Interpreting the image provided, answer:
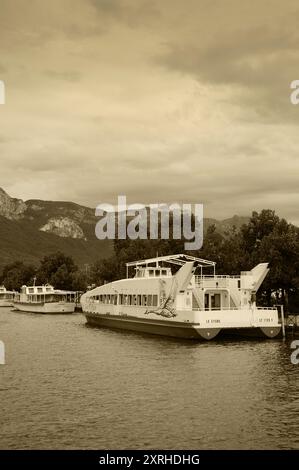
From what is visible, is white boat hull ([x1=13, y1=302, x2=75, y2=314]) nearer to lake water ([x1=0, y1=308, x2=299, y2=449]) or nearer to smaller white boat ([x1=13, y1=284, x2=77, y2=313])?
smaller white boat ([x1=13, y1=284, x2=77, y2=313])

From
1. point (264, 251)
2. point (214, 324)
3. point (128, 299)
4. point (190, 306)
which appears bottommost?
point (214, 324)

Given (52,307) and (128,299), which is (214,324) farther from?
(52,307)

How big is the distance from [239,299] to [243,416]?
135 ft

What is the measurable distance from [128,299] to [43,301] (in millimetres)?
60417

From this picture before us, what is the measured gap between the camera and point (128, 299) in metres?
84.7

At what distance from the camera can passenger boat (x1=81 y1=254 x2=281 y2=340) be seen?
2557 inches

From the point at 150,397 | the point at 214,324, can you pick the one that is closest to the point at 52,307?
the point at 214,324

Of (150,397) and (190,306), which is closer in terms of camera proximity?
(150,397)

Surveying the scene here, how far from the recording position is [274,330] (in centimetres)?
6694

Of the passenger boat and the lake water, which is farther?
the passenger boat

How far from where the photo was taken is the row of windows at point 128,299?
76.5 meters

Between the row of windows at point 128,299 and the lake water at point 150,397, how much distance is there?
47.8 ft

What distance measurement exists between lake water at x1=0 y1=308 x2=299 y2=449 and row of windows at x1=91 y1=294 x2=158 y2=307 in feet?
47.8

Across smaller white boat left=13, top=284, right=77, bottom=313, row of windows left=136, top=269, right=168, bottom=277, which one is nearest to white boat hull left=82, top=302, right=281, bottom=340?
row of windows left=136, top=269, right=168, bottom=277
